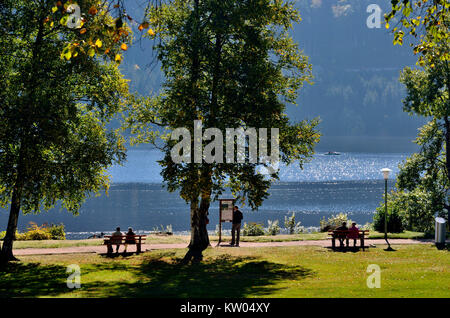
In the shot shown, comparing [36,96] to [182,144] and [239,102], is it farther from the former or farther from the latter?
[239,102]

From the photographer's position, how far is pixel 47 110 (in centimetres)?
2098

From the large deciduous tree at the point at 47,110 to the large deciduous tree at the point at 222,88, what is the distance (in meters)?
2.87

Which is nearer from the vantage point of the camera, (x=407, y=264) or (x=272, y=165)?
(x=407, y=264)

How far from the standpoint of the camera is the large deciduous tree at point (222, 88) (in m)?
23.5

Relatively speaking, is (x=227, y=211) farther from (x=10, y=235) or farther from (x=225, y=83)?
Answer: (x=10, y=235)

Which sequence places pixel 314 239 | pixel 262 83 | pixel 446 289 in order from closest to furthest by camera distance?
pixel 446 289, pixel 262 83, pixel 314 239

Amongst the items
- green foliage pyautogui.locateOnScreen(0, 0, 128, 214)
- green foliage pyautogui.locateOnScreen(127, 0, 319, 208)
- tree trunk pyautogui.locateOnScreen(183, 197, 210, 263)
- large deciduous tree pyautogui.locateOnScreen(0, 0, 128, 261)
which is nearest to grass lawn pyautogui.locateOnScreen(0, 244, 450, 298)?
tree trunk pyautogui.locateOnScreen(183, 197, 210, 263)

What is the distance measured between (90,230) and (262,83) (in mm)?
67871

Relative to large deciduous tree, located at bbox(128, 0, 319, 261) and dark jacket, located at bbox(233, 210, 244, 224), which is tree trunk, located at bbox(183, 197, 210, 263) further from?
dark jacket, located at bbox(233, 210, 244, 224)

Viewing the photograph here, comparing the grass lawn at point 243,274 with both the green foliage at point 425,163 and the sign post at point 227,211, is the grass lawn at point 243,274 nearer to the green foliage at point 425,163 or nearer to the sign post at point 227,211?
the sign post at point 227,211

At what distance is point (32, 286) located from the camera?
16328 mm

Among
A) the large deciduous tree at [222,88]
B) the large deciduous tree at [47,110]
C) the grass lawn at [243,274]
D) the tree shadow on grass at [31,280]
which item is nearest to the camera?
the grass lawn at [243,274]

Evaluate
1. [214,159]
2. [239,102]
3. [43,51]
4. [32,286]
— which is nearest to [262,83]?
[239,102]

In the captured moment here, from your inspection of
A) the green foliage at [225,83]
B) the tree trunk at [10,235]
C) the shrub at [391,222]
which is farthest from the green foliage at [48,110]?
the shrub at [391,222]
